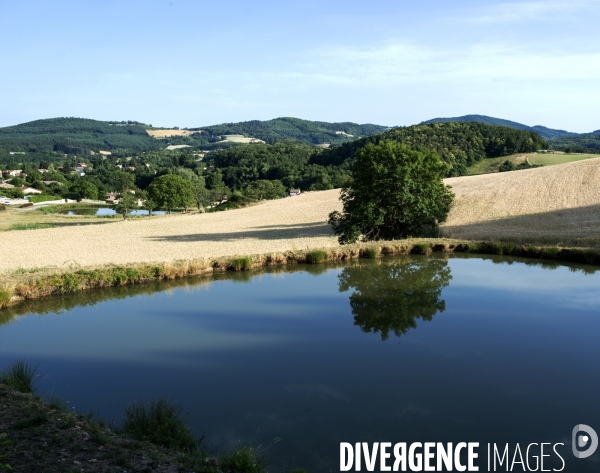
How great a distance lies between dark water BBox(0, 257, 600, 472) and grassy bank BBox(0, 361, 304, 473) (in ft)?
2.14

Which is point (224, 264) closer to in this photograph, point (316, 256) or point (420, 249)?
point (316, 256)

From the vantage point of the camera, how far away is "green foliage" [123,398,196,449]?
7.89 metres

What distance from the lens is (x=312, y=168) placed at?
102m

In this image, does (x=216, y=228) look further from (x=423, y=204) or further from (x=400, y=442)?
(x=400, y=442)

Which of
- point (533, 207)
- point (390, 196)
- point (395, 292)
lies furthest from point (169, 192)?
point (395, 292)

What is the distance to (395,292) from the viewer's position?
1847 cm

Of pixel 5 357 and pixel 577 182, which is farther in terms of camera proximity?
pixel 577 182

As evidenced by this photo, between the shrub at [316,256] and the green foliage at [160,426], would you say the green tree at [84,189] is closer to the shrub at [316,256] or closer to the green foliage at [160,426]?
the shrub at [316,256]

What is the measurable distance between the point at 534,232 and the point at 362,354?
21.0 m

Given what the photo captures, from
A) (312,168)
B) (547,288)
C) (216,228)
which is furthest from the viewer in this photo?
(312,168)

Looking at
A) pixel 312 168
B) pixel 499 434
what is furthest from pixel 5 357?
pixel 312 168

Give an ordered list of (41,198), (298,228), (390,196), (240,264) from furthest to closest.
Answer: (41,198)
(298,228)
(390,196)
(240,264)

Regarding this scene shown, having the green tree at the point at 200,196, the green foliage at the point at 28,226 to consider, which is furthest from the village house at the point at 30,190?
the green foliage at the point at 28,226

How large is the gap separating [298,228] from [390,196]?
34.1ft
